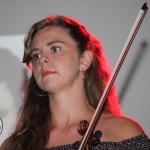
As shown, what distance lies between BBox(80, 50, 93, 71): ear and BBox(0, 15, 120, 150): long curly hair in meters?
0.02

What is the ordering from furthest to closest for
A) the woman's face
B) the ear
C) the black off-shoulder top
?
the ear → the woman's face → the black off-shoulder top

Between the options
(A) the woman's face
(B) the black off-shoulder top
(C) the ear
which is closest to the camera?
(B) the black off-shoulder top

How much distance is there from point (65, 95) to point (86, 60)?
17 centimetres

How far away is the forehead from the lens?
1546 mm

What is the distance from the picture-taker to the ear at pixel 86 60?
1.57 m

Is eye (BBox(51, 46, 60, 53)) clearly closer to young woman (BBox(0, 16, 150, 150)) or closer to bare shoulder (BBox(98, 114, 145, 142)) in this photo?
young woman (BBox(0, 16, 150, 150))

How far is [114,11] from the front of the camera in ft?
6.12

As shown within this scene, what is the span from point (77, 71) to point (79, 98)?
104 mm

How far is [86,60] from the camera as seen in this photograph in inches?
62.6

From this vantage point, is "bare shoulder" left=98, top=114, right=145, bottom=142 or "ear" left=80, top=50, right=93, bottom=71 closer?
"bare shoulder" left=98, top=114, right=145, bottom=142

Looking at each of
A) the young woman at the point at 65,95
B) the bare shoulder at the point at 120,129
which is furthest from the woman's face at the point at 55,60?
the bare shoulder at the point at 120,129

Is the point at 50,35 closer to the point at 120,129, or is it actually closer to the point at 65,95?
the point at 65,95

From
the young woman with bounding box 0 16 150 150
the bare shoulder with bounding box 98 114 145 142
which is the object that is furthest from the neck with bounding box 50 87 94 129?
the bare shoulder with bounding box 98 114 145 142

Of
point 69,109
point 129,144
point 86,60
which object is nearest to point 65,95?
point 69,109
